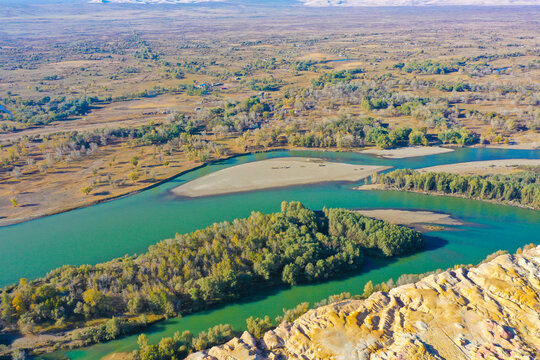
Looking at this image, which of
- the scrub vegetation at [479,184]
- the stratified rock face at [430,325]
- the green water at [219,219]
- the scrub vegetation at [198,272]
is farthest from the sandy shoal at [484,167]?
the stratified rock face at [430,325]

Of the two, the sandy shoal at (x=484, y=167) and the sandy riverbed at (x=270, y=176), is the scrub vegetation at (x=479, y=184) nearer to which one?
the sandy shoal at (x=484, y=167)

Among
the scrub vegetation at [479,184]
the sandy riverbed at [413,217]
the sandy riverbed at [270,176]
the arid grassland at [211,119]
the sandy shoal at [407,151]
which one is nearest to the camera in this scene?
the sandy riverbed at [413,217]

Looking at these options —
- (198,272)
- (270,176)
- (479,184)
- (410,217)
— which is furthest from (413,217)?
(198,272)

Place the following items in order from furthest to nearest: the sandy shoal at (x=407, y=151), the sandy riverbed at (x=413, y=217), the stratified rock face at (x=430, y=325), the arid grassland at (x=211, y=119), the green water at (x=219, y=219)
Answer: the sandy shoal at (x=407, y=151), the arid grassland at (x=211, y=119), the sandy riverbed at (x=413, y=217), the green water at (x=219, y=219), the stratified rock face at (x=430, y=325)

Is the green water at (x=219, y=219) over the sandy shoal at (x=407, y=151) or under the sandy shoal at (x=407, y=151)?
under

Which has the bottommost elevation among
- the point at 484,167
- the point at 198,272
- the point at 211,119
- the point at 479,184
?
the point at 484,167

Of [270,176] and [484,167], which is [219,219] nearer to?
[270,176]

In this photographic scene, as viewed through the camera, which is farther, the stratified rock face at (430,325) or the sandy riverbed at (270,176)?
the sandy riverbed at (270,176)

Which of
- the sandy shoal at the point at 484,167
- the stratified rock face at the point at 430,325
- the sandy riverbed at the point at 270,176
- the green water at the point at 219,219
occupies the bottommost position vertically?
the green water at the point at 219,219
